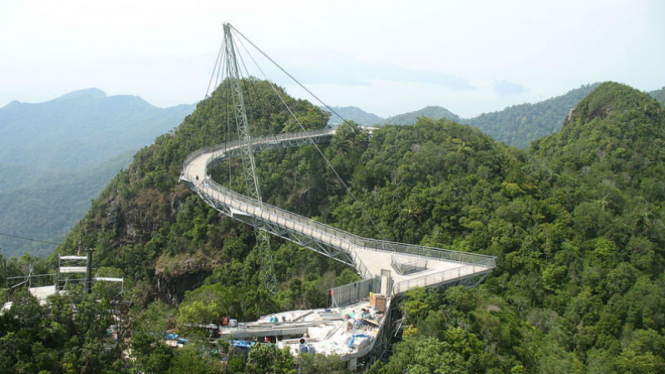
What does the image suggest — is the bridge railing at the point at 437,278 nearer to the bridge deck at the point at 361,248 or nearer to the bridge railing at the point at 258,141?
the bridge deck at the point at 361,248

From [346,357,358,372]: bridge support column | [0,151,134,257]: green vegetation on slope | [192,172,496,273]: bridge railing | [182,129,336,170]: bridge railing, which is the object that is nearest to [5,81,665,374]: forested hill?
[346,357,358,372]: bridge support column

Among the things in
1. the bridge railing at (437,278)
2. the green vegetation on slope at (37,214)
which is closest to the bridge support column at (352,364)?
the bridge railing at (437,278)

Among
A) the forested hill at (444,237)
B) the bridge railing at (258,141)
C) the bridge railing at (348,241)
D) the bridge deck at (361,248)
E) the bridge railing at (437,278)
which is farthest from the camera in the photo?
the bridge railing at (258,141)

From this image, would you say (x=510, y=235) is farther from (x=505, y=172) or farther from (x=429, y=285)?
(x=429, y=285)

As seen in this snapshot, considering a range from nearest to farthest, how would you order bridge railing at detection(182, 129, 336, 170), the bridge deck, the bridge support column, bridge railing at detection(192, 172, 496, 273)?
the bridge support column < the bridge deck < bridge railing at detection(192, 172, 496, 273) < bridge railing at detection(182, 129, 336, 170)

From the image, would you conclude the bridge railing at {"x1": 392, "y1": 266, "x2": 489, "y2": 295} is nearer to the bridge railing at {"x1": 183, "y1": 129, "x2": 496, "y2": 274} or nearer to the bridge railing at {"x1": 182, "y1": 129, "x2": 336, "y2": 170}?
the bridge railing at {"x1": 183, "y1": 129, "x2": 496, "y2": 274}

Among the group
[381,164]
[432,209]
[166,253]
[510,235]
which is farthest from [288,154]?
[510,235]

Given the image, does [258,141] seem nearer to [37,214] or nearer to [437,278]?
[437,278]
